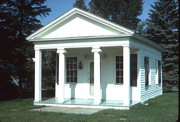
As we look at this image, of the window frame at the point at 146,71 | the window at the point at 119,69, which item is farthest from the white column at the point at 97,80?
the window frame at the point at 146,71

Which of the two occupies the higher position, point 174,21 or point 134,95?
point 174,21

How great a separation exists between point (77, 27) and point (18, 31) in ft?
22.6

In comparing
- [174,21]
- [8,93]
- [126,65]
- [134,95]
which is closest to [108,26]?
[126,65]

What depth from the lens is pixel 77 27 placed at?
1381cm

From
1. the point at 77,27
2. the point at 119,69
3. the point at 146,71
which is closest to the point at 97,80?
the point at 119,69

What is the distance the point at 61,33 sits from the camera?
14102 mm

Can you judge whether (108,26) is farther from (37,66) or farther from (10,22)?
(10,22)

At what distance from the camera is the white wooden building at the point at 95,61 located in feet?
42.3

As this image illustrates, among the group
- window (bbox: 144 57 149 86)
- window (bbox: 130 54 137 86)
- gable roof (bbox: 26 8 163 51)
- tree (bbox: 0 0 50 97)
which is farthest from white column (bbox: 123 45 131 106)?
tree (bbox: 0 0 50 97)

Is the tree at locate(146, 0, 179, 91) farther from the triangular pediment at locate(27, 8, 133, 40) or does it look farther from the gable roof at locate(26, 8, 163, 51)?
the triangular pediment at locate(27, 8, 133, 40)

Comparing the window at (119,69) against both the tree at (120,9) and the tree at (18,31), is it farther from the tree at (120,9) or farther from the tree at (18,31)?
the tree at (120,9)

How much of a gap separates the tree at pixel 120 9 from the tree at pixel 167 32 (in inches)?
375

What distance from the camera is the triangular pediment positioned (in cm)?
1316

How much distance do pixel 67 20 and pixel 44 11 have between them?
6597 millimetres
